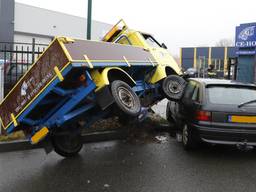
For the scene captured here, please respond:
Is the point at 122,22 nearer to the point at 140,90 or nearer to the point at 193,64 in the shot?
the point at 140,90

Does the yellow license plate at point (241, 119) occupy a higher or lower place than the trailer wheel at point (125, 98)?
lower

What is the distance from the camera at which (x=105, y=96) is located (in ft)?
18.8

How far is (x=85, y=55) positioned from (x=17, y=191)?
7.31 feet

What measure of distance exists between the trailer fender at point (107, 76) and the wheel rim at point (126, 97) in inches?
10.7

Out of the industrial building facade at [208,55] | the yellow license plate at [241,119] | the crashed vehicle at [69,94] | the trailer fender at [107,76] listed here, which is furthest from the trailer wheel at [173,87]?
the industrial building facade at [208,55]

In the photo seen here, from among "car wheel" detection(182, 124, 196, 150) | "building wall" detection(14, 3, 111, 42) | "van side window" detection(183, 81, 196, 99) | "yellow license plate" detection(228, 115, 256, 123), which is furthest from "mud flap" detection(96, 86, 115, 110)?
"building wall" detection(14, 3, 111, 42)

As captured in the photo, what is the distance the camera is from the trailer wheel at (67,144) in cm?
659

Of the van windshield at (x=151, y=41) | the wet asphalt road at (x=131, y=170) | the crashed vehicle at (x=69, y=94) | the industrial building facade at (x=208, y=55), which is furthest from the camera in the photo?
the industrial building facade at (x=208, y=55)

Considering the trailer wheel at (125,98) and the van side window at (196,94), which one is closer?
the trailer wheel at (125,98)

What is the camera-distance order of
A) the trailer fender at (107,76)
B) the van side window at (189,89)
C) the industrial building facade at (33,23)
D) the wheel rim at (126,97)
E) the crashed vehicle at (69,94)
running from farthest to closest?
the industrial building facade at (33,23), the van side window at (189,89), the wheel rim at (126,97), the trailer fender at (107,76), the crashed vehicle at (69,94)

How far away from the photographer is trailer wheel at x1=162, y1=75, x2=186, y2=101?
833cm

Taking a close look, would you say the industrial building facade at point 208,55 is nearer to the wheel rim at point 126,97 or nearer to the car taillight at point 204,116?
the car taillight at point 204,116

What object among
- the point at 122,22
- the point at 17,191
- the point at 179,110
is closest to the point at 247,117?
the point at 179,110

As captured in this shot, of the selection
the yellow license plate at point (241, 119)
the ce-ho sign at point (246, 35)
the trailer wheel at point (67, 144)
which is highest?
the ce-ho sign at point (246, 35)
